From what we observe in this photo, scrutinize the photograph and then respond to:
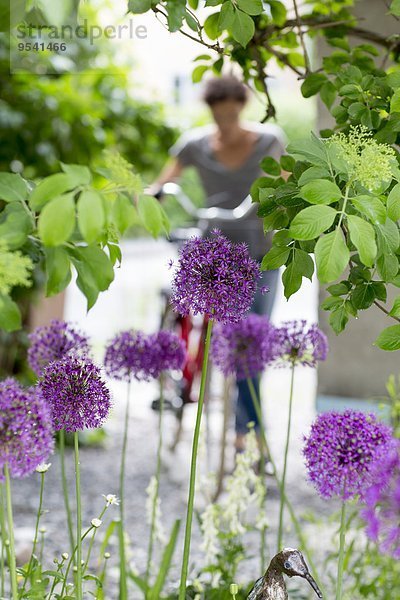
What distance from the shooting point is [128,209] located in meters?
1.01

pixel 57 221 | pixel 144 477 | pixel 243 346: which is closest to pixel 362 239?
pixel 57 221

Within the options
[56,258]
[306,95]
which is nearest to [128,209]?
[56,258]

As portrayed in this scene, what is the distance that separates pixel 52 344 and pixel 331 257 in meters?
0.90

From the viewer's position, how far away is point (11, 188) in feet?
3.60

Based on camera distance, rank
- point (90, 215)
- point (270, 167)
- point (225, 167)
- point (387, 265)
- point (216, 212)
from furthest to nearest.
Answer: point (225, 167) → point (216, 212) → point (270, 167) → point (387, 265) → point (90, 215)

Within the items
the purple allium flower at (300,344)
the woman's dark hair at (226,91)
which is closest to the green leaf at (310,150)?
the purple allium flower at (300,344)

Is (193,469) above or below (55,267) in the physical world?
below

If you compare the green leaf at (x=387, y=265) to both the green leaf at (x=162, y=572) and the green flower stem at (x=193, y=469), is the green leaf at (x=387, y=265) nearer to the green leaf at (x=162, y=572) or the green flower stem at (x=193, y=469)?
the green flower stem at (x=193, y=469)

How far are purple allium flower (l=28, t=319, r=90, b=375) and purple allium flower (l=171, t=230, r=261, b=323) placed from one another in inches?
20.8

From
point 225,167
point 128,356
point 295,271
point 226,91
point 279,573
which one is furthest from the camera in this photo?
point 225,167

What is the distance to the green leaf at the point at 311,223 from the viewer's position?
1.02m

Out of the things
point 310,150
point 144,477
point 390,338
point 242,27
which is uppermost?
point 242,27

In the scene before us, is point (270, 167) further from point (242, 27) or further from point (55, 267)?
point (55, 267)

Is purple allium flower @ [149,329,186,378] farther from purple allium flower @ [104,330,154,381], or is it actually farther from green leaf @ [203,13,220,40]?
green leaf @ [203,13,220,40]
